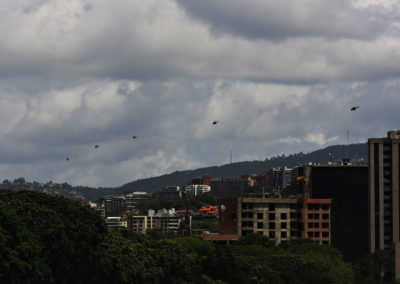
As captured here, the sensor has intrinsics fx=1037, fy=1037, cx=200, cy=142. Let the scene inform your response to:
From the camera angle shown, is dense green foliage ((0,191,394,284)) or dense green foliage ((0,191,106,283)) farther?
dense green foliage ((0,191,394,284))

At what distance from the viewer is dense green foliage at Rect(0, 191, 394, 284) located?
74812mm

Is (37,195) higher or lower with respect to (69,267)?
higher

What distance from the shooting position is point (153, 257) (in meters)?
116

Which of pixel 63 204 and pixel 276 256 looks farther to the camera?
pixel 276 256

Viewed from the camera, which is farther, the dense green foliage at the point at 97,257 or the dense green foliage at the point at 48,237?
the dense green foliage at the point at 97,257

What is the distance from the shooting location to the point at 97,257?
9112 cm

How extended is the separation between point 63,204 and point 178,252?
32849mm

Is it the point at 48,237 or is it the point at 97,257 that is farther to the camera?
the point at 97,257

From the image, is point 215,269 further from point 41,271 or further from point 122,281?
point 41,271

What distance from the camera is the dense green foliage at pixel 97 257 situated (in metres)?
74.8

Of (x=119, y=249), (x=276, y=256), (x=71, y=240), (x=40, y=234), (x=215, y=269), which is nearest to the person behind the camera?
(x=40, y=234)

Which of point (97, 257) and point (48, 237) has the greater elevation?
point (48, 237)

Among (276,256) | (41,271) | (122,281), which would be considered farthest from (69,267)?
(276,256)

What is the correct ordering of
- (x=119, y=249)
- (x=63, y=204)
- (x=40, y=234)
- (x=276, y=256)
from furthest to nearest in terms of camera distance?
(x=276, y=256), (x=119, y=249), (x=63, y=204), (x=40, y=234)
